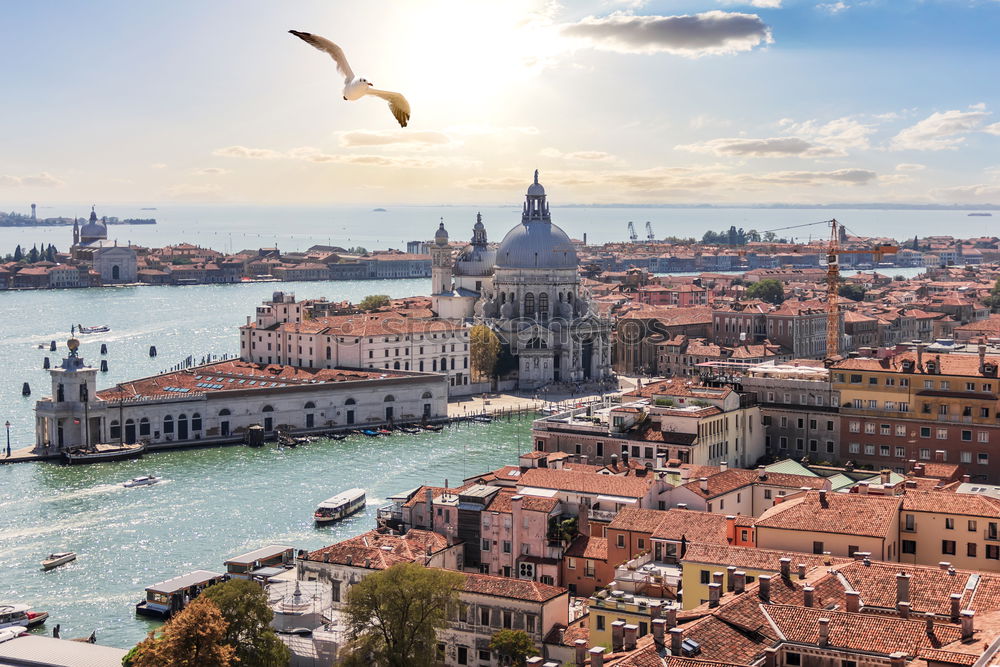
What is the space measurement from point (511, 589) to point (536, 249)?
3698 centimetres

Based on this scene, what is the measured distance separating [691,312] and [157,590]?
128 ft

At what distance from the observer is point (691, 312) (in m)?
55.8

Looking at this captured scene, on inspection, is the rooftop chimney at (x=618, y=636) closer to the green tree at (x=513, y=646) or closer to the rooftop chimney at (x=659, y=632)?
the rooftop chimney at (x=659, y=632)

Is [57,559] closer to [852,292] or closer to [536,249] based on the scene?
[536,249]

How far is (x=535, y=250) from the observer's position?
51562 millimetres

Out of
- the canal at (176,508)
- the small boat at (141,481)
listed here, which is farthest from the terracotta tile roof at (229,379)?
the small boat at (141,481)

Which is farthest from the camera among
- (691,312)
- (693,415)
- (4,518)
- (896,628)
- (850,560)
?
(691,312)

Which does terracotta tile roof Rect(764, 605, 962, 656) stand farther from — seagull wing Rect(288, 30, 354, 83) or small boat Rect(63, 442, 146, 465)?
small boat Rect(63, 442, 146, 465)

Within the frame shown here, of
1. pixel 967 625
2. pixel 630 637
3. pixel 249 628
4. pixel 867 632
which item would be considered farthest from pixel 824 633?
pixel 249 628

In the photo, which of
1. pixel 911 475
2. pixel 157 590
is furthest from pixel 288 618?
pixel 911 475

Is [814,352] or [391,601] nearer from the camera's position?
[391,601]

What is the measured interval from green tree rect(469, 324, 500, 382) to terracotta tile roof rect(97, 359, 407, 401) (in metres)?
5.74

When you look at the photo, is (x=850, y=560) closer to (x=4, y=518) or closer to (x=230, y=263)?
(x=4, y=518)

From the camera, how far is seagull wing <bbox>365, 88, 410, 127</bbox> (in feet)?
23.4
